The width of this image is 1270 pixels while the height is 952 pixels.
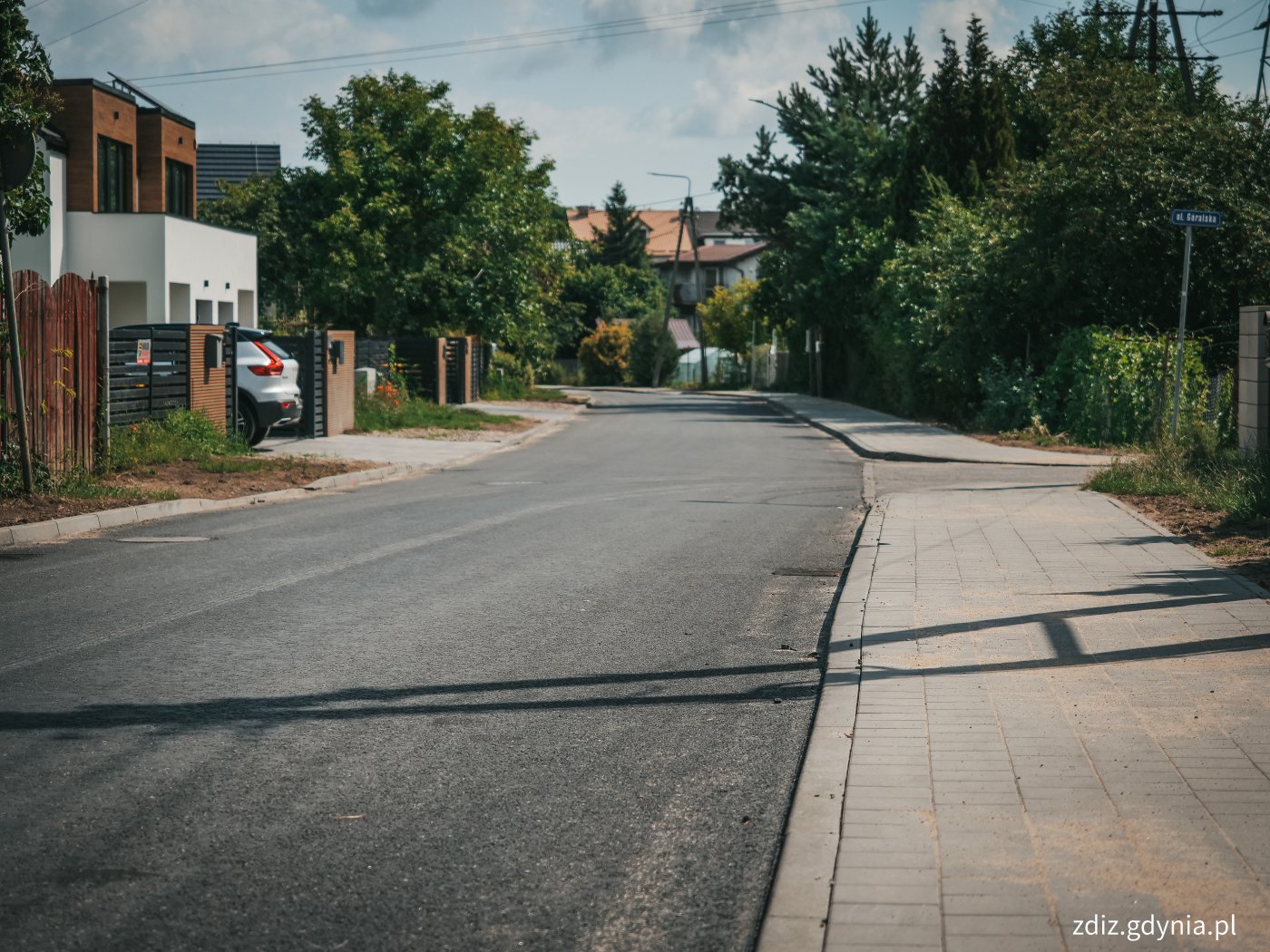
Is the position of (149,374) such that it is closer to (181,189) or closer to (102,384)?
(102,384)

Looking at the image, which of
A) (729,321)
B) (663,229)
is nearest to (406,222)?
(729,321)

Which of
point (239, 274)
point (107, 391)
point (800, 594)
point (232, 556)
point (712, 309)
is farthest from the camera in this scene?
point (712, 309)

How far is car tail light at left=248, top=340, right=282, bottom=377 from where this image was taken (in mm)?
20703

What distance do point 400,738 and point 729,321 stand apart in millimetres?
73379

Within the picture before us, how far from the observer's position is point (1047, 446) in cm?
2434

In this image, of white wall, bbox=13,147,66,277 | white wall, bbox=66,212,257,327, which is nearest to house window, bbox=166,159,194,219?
white wall, bbox=66,212,257,327

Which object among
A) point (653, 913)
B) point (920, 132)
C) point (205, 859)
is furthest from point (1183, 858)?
point (920, 132)

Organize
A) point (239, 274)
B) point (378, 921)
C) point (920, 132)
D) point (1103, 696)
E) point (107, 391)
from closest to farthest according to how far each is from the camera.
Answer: point (378, 921), point (1103, 696), point (107, 391), point (239, 274), point (920, 132)

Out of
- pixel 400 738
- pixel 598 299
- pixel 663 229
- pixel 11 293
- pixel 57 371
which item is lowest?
pixel 400 738

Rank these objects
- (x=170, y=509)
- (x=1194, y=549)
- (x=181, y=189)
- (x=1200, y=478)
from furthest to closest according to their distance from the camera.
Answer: (x=181, y=189), (x=1200, y=478), (x=170, y=509), (x=1194, y=549)

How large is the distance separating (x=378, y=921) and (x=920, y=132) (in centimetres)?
3927

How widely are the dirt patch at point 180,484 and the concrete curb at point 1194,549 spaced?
9156mm

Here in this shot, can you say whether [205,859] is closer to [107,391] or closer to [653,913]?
[653,913]

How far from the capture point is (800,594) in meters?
9.35
